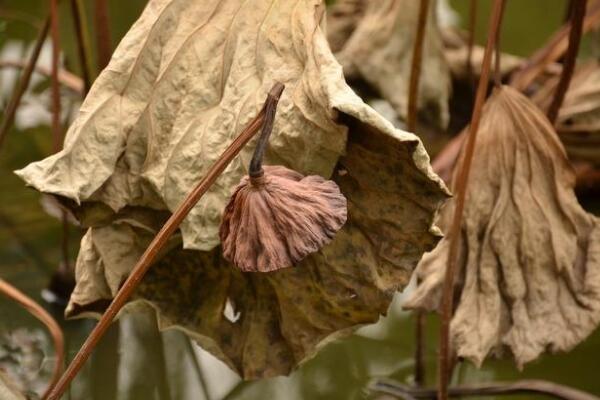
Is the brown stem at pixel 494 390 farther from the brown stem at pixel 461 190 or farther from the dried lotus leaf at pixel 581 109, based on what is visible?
the dried lotus leaf at pixel 581 109

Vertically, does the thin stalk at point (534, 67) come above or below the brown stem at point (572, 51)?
below

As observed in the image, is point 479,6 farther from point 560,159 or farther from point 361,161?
point 361,161

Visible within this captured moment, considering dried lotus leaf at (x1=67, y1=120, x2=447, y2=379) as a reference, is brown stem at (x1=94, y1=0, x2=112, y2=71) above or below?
above

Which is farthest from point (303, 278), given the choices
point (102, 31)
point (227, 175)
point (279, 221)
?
point (102, 31)

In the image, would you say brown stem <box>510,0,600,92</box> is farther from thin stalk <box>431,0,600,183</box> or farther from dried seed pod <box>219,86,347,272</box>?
dried seed pod <box>219,86,347,272</box>

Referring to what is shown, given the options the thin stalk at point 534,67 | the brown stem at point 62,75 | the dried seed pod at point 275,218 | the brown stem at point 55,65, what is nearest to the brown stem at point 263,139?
the dried seed pod at point 275,218

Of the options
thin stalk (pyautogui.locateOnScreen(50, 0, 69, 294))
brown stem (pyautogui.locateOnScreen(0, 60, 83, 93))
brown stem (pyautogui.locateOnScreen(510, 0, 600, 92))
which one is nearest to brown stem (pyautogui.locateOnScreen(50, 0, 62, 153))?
thin stalk (pyautogui.locateOnScreen(50, 0, 69, 294))

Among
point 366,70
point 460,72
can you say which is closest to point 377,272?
point 366,70
